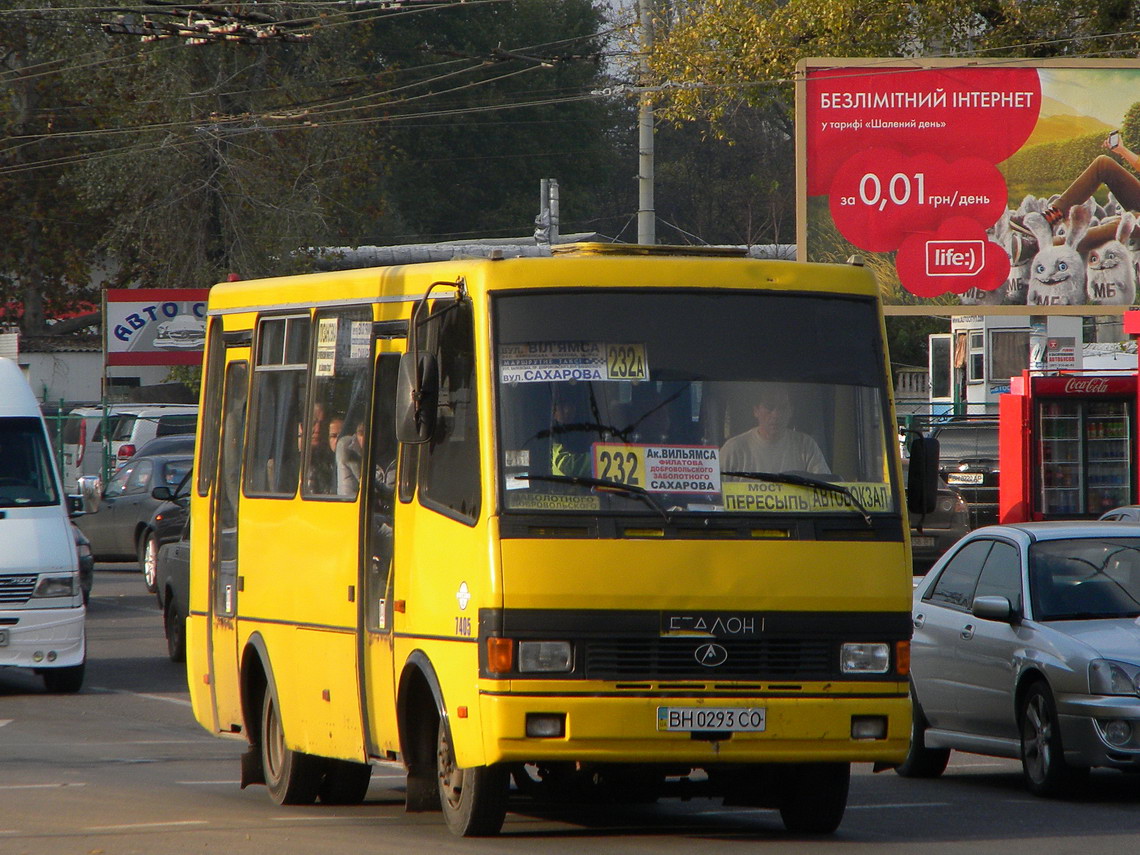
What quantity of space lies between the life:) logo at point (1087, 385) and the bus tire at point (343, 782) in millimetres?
18974

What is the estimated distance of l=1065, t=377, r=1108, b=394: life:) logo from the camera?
2731cm

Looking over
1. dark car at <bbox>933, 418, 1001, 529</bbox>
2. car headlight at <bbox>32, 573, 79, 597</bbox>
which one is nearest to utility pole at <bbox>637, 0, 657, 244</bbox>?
dark car at <bbox>933, 418, 1001, 529</bbox>

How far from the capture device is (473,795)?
830cm

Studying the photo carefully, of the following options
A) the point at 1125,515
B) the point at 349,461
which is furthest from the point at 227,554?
the point at 1125,515

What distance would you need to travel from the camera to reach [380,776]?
11.8 m

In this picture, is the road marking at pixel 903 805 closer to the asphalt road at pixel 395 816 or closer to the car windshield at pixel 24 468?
the asphalt road at pixel 395 816

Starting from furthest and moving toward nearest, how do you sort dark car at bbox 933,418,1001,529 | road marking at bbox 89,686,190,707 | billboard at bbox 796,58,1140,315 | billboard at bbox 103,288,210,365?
billboard at bbox 103,288,210,365 < dark car at bbox 933,418,1001,529 < billboard at bbox 796,58,1140,315 < road marking at bbox 89,686,190,707

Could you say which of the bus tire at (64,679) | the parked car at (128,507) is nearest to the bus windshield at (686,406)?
the bus tire at (64,679)

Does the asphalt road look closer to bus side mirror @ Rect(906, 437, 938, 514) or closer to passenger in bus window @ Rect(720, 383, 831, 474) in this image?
bus side mirror @ Rect(906, 437, 938, 514)

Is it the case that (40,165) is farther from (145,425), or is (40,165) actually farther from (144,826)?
(144,826)

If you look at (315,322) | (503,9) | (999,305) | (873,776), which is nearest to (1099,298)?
(999,305)

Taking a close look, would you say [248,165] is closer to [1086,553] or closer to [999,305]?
[999,305]

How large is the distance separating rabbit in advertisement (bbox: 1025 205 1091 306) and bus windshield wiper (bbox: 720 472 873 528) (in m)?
22.3

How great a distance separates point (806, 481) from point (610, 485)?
0.85 meters
